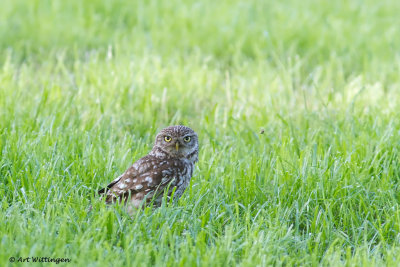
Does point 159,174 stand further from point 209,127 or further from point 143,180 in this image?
point 209,127

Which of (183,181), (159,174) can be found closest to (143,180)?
(159,174)

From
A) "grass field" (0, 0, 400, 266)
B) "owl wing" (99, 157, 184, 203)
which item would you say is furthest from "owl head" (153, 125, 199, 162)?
"grass field" (0, 0, 400, 266)

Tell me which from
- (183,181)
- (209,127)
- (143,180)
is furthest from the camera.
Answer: (209,127)

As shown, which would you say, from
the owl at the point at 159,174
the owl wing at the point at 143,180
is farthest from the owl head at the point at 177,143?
the owl wing at the point at 143,180

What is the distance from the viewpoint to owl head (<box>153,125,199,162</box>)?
4469mm

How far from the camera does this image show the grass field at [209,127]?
3.80 metres

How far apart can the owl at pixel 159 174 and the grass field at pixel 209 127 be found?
0.44 feet

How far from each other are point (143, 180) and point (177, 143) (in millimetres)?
394

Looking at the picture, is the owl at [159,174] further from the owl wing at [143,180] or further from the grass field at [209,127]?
the grass field at [209,127]

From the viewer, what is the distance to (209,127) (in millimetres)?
5930

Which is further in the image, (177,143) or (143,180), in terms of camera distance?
(177,143)

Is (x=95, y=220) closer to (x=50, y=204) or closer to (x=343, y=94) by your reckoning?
(x=50, y=204)

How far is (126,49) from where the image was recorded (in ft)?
26.0

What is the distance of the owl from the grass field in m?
0.13
